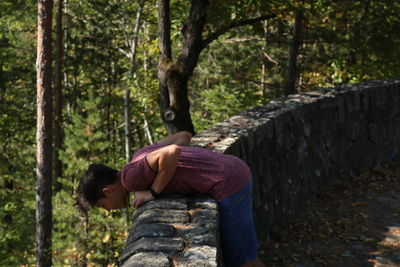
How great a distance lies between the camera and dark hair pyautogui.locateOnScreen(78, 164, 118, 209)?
347 centimetres

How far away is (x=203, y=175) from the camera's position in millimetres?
3664

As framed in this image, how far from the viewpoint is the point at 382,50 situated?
16.7m

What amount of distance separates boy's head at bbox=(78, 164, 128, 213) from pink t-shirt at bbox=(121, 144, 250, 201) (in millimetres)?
86

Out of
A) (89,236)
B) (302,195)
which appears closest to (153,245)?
(302,195)

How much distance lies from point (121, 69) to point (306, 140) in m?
20.8

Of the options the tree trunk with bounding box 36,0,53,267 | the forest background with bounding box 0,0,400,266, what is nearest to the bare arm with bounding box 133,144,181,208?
the forest background with bounding box 0,0,400,266

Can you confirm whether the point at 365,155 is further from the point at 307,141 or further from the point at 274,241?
the point at 274,241

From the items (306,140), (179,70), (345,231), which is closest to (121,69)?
(179,70)

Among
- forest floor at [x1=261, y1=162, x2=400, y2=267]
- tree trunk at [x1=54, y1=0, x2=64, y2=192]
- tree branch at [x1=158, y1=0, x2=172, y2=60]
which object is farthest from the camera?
tree trunk at [x1=54, y1=0, x2=64, y2=192]

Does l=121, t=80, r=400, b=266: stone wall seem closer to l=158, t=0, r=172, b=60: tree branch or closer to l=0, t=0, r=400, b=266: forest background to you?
l=0, t=0, r=400, b=266: forest background

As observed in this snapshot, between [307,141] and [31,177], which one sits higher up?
[307,141]

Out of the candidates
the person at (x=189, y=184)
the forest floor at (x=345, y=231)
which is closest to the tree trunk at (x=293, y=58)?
the forest floor at (x=345, y=231)

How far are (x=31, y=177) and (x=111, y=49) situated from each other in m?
6.62

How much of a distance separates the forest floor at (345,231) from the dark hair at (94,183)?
2558mm
